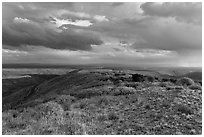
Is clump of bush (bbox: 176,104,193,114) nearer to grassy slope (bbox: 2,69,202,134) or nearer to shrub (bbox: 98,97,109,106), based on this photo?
grassy slope (bbox: 2,69,202,134)

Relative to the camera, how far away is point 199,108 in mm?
16484

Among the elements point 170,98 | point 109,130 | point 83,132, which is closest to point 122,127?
point 109,130

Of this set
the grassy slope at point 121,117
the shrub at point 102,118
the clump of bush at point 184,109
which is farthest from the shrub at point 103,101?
the clump of bush at point 184,109

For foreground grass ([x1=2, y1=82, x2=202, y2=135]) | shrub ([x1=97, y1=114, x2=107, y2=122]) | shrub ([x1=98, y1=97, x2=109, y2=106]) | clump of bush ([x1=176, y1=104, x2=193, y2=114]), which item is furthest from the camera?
shrub ([x1=98, y1=97, x2=109, y2=106])

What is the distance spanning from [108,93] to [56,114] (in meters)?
8.05

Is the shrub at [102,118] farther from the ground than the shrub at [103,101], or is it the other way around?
the shrub at [103,101]

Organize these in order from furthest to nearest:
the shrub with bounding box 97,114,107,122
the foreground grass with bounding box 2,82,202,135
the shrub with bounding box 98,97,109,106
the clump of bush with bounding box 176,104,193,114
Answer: the shrub with bounding box 98,97,109,106 → the clump of bush with bounding box 176,104,193,114 → the shrub with bounding box 97,114,107,122 → the foreground grass with bounding box 2,82,202,135

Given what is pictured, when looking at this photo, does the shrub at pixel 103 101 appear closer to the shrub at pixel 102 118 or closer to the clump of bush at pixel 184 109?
the shrub at pixel 102 118

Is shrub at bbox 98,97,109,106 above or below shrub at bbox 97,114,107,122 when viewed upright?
above

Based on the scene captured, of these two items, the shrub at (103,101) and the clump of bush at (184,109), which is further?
the shrub at (103,101)

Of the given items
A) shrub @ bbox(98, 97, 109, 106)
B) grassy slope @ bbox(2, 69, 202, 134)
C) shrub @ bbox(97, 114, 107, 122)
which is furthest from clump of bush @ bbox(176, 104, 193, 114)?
shrub @ bbox(98, 97, 109, 106)

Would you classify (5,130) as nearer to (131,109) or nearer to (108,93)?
(131,109)

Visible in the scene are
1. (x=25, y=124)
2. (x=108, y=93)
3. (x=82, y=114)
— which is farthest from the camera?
(x=108, y=93)

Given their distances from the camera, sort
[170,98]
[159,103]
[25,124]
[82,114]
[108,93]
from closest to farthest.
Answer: [25,124] < [82,114] < [159,103] < [170,98] < [108,93]
